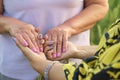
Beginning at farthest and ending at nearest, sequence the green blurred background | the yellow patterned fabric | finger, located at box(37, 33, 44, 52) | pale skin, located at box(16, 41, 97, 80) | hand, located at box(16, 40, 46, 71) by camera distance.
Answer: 1. the green blurred background
2. finger, located at box(37, 33, 44, 52)
3. hand, located at box(16, 40, 46, 71)
4. pale skin, located at box(16, 41, 97, 80)
5. the yellow patterned fabric

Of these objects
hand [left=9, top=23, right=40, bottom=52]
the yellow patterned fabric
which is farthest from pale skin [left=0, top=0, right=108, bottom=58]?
the yellow patterned fabric

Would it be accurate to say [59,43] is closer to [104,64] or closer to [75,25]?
[75,25]

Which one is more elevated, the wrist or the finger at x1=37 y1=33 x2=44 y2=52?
the wrist

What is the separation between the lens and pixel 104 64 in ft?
3.28

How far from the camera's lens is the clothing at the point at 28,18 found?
5.08 ft

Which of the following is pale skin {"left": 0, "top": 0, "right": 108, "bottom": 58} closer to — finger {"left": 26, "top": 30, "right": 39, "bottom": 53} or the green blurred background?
finger {"left": 26, "top": 30, "right": 39, "bottom": 53}

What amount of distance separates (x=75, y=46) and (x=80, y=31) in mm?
87

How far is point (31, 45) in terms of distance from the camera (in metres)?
1.48

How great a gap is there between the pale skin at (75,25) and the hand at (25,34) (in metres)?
0.06

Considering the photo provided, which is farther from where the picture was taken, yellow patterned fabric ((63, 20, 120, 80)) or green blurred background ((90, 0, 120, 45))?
green blurred background ((90, 0, 120, 45))

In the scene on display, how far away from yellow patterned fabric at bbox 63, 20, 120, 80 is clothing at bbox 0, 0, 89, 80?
0.49 m

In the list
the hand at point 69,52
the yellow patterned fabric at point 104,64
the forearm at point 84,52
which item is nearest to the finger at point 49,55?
Result: the hand at point 69,52

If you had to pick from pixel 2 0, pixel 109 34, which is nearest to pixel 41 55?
pixel 2 0

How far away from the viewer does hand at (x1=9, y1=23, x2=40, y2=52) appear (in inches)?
58.4
